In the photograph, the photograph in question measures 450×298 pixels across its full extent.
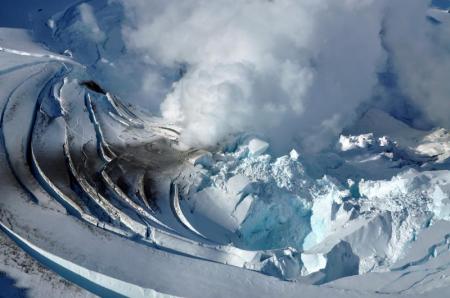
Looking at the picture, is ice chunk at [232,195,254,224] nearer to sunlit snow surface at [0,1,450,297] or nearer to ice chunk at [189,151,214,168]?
sunlit snow surface at [0,1,450,297]

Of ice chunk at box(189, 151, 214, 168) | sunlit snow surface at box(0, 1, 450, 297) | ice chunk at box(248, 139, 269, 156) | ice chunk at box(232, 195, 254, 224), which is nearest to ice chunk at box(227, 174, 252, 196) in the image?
sunlit snow surface at box(0, 1, 450, 297)

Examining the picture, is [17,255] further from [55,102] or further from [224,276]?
[55,102]

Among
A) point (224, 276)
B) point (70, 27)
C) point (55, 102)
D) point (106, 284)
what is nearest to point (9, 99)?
point (55, 102)

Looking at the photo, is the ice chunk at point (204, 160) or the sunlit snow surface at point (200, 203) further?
the ice chunk at point (204, 160)

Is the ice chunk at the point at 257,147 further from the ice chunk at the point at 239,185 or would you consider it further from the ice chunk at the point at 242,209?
the ice chunk at the point at 242,209

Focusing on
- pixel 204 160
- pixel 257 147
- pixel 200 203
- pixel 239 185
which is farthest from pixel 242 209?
pixel 257 147

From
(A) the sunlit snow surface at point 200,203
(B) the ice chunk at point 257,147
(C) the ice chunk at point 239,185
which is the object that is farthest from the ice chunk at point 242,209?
(B) the ice chunk at point 257,147
